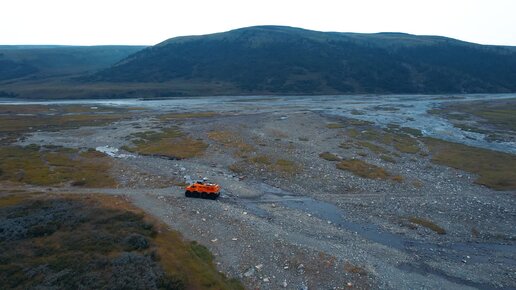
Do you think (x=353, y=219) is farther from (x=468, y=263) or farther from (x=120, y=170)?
(x=120, y=170)

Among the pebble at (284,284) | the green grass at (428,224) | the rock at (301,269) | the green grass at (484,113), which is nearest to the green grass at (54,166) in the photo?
the rock at (301,269)

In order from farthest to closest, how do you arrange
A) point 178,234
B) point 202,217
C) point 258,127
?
1. point 258,127
2. point 202,217
3. point 178,234

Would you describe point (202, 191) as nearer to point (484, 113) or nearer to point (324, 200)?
point (324, 200)

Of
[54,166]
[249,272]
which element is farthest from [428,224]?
[54,166]

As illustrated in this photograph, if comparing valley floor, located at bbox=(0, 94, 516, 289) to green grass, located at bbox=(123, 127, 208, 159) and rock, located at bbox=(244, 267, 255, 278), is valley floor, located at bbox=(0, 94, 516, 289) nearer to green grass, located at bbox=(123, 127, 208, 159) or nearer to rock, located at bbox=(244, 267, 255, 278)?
rock, located at bbox=(244, 267, 255, 278)

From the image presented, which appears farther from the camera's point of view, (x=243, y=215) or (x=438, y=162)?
(x=438, y=162)

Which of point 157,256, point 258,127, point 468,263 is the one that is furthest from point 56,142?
point 468,263

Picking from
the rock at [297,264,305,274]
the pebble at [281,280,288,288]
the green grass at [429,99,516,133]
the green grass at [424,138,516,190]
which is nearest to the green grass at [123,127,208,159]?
the rock at [297,264,305,274]
